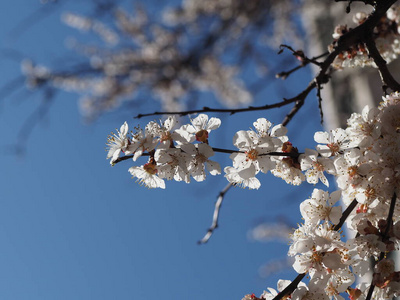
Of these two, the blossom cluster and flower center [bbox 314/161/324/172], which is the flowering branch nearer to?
flower center [bbox 314/161/324/172]

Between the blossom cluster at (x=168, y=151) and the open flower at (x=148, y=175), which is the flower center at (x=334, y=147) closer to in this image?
the blossom cluster at (x=168, y=151)

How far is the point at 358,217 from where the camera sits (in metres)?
0.90

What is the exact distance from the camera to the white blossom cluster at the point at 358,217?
840 mm

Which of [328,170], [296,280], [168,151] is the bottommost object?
[296,280]

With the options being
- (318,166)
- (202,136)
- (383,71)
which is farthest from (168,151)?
(383,71)

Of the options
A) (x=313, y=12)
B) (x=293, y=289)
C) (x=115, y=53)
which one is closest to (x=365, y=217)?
(x=293, y=289)

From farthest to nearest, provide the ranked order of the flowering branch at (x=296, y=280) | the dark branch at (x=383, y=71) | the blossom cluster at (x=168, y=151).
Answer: the dark branch at (x=383, y=71)
the blossom cluster at (x=168, y=151)
the flowering branch at (x=296, y=280)

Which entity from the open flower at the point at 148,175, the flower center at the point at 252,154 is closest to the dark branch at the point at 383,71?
the flower center at the point at 252,154

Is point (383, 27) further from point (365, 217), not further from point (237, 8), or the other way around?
point (237, 8)

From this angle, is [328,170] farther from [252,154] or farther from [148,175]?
[148,175]

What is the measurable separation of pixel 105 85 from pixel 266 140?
17.8ft

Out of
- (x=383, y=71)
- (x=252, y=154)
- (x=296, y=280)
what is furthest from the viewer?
(x=383, y=71)

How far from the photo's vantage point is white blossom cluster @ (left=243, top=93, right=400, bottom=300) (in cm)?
84

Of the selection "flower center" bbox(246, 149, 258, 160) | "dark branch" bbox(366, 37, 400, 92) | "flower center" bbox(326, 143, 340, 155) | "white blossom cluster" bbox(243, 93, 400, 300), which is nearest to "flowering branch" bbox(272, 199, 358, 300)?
"white blossom cluster" bbox(243, 93, 400, 300)
